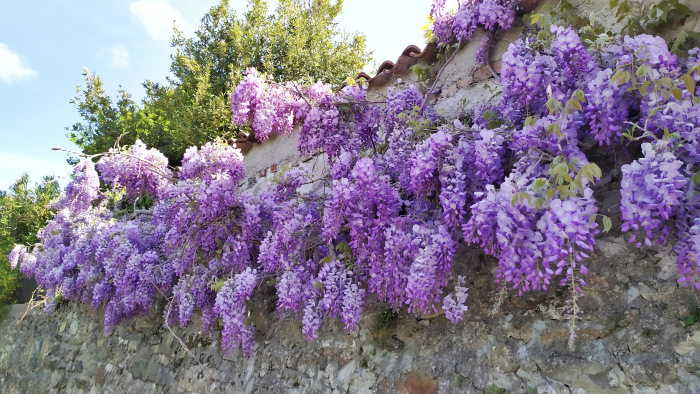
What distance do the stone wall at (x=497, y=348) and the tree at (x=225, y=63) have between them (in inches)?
165

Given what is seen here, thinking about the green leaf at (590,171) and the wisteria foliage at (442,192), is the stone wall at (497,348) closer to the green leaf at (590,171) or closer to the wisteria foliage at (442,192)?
the wisteria foliage at (442,192)

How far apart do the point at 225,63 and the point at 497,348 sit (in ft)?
21.4

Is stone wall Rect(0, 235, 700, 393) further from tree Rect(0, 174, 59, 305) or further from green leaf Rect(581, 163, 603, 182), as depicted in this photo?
tree Rect(0, 174, 59, 305)

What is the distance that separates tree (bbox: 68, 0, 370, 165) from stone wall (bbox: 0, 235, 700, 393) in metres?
4.19

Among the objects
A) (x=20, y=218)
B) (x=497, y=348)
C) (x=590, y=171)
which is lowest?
(x=497, y=348)

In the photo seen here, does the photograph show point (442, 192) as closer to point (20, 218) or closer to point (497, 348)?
point (497, 348)

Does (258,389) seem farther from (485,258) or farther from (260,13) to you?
(260,13)

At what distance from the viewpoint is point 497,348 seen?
1.73 m

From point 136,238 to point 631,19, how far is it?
345cm

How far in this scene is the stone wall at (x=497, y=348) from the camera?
141 centimetres

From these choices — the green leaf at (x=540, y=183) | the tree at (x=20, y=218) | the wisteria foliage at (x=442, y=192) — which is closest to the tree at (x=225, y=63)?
the tree at (x=20, y=218)

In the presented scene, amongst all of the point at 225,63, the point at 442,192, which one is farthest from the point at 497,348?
the point at 225,63

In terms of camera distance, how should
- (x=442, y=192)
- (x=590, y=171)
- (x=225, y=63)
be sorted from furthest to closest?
1. (x=225, y=63)
2. (x=442, y=192)
3. (x=590, y=171)

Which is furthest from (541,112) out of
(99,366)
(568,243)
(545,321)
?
(99,366)
